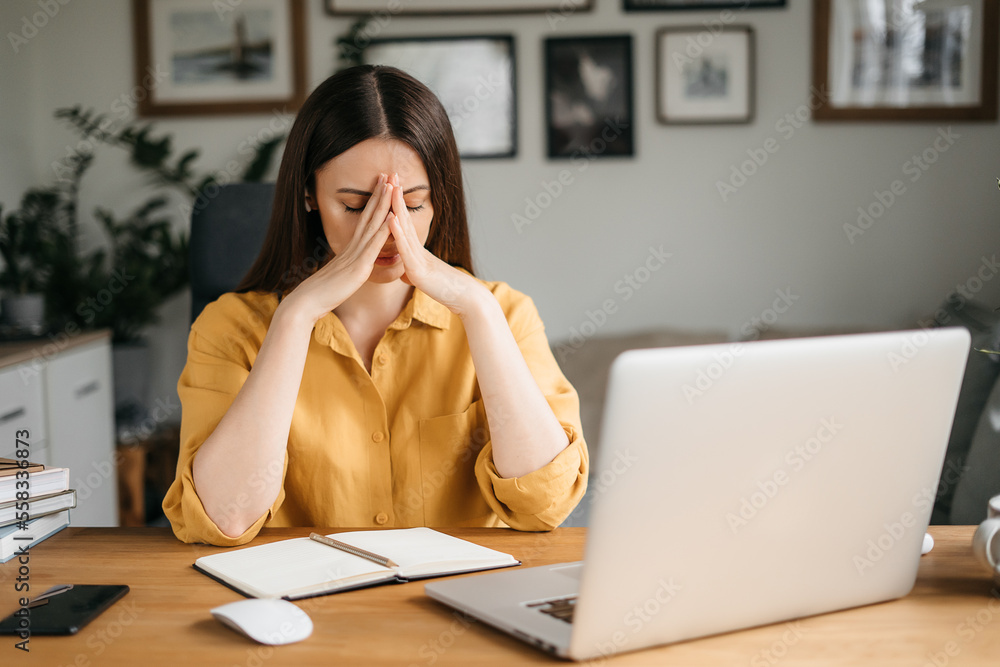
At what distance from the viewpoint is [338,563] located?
2.90 feet

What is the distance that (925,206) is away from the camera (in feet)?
9.86

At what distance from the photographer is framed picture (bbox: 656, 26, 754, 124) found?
294 cm

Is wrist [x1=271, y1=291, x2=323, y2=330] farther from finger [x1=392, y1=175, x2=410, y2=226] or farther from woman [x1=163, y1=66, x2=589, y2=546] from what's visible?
finger [x1=392, y1=175, x2=410, y2=226]

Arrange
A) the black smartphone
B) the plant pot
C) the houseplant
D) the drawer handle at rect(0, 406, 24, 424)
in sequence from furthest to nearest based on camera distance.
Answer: the houseplant < the plant pot < the drawer handle at rect(0, 406, 24, 424) < the black smartphone

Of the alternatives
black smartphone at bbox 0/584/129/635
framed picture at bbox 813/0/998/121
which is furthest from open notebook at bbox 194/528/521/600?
framed picture at bbox 813/0/998/121

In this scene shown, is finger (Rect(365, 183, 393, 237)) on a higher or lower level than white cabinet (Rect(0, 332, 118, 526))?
higher

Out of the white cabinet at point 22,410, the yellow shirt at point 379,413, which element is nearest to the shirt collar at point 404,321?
the yellow shirt at point 379,413

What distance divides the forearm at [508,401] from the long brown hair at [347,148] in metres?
0.24

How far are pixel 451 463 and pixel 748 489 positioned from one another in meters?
0.63

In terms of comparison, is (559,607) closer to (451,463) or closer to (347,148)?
(451,463)

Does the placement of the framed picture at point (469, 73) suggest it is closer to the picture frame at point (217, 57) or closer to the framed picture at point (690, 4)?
the picture frame at point (217, 57)

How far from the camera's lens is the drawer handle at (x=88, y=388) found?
103 inches

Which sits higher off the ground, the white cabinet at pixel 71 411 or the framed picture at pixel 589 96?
the framed picture at pixel 589 96

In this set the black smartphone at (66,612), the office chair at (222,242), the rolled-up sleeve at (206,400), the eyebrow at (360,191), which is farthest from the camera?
the office chair at (222,242)
